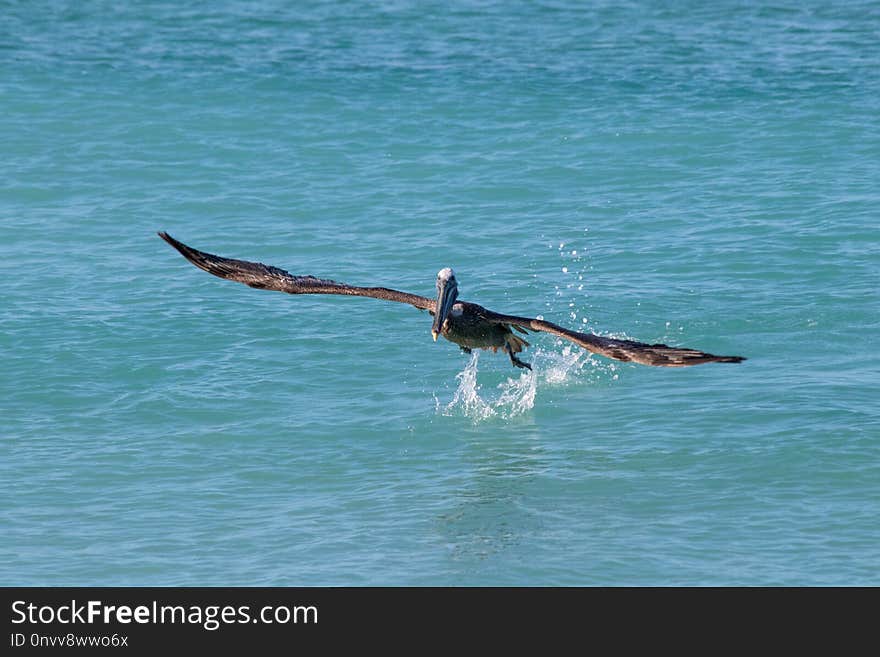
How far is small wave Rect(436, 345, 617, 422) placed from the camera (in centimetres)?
2489

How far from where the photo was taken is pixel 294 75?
4200 cm

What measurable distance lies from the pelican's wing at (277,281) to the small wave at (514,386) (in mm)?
5008

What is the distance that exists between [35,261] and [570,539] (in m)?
15.7

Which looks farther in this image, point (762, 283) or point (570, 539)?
point (762, 283)

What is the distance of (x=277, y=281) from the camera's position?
19.8 m

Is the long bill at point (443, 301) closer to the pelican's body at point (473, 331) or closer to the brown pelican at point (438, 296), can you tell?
the brown pelican at point (438, 296)

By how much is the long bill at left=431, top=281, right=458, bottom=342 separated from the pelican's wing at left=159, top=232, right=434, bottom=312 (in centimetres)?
32

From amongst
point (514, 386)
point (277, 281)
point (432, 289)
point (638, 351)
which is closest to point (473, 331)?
point (277, 281)

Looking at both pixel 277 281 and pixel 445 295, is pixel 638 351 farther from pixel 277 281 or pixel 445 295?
pixel 277 281

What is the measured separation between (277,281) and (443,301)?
2.11 metres

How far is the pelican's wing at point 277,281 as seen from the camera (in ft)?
63.6

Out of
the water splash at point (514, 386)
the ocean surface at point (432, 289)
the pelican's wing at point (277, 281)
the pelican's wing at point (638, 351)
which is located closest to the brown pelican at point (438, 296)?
the pelican's wing at point (277, 281)

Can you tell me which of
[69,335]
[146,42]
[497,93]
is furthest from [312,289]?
[146,42]
